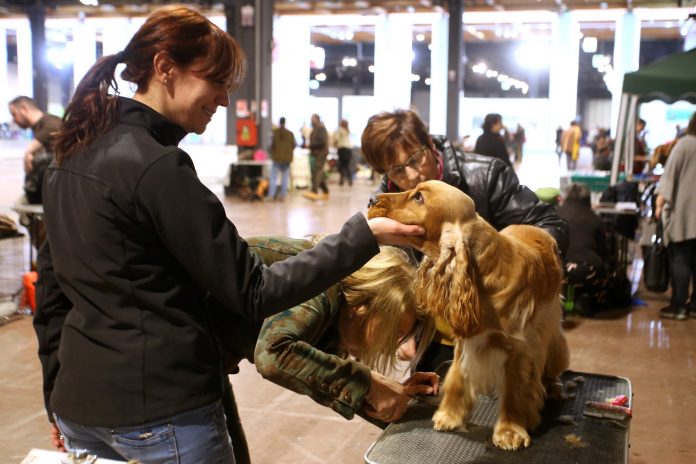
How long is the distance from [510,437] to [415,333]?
0.39 metres

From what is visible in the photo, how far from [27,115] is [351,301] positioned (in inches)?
241

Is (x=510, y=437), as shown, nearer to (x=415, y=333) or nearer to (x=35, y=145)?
(x=415, y=333)

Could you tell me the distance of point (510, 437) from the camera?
201 centimetres

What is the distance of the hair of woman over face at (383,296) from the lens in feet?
6.08

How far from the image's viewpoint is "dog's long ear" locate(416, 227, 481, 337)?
190 centimetres

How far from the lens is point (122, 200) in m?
1.29

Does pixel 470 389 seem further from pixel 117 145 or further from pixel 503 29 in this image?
pixel 503 29

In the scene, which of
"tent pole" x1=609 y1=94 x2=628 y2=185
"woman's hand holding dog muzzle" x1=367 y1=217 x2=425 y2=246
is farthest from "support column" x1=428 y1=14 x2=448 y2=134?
A: "woman's hand holding dog muzzle" x1=367 y1=217 x2=425 y2=246

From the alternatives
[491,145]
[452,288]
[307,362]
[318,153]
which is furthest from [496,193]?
[318,153]

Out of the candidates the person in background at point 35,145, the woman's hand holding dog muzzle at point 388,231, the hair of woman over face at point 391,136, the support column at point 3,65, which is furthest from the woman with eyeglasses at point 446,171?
the support column at point 3,65

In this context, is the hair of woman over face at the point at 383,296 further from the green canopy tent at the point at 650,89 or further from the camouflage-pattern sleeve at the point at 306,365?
the green canopy tent at the point at 650,89

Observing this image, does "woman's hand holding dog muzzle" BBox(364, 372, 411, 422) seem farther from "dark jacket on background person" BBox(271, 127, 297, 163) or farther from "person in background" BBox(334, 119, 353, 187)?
"person in background" BBox(334, 119, 353, 187)

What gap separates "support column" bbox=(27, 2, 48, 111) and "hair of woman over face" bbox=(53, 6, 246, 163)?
24.7 meters

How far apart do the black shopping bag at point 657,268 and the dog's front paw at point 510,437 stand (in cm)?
509
